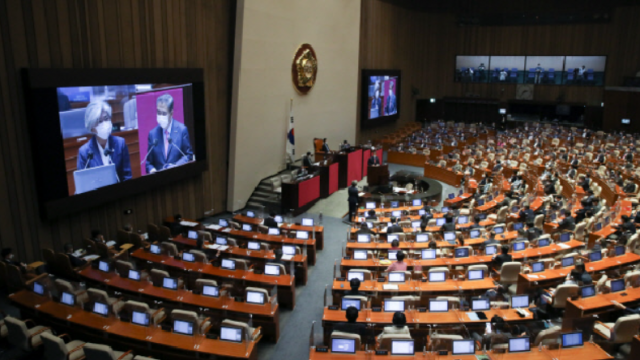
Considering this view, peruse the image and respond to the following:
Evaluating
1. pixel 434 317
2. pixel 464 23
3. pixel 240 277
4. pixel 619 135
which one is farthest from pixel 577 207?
pixel 464 23

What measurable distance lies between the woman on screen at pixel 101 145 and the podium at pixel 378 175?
10195 mm

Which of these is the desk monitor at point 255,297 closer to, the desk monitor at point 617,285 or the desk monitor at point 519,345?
the desk monitor at point 519,345

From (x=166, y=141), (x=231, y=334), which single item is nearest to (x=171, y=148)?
(x=166, y=141)

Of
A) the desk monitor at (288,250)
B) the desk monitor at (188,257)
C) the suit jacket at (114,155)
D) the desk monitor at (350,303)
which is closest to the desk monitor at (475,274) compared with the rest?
the desk monitor at (350,303)

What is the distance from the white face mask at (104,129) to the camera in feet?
39.4

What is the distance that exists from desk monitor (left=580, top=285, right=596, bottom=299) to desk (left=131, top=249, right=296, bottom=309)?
557 centimetres

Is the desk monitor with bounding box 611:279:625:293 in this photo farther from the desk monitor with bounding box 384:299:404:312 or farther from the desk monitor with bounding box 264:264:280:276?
the desk monitor with bounding box 264:264:280:276

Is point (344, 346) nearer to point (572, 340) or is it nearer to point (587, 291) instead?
point (572, 340)

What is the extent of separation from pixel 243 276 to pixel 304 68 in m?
12.0

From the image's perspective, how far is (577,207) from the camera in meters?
15.4

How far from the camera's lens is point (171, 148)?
14438 millimetres

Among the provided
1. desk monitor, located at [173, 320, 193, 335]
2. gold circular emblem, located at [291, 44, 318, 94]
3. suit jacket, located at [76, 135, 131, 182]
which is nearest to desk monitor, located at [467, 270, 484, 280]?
desk monitor, located at [173, 320, 193, 335]

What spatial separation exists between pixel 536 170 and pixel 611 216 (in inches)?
307

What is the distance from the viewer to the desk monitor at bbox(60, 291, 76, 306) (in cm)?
864
